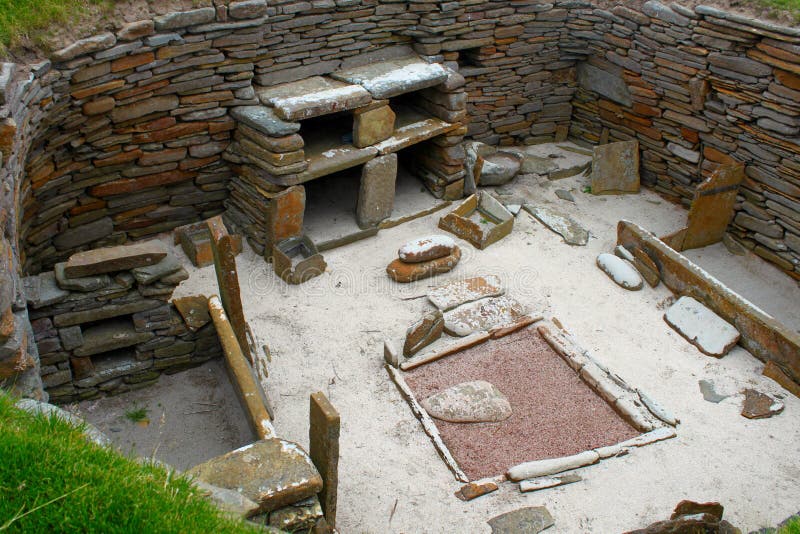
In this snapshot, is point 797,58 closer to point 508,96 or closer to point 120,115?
point 508,96

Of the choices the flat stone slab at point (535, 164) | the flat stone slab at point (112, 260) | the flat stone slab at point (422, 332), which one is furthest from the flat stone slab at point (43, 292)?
the flat stone slab at point (535, 164)

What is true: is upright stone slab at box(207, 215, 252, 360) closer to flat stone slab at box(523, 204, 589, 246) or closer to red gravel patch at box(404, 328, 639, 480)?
Result: red gravel patch at box(404, 328, 639, 480)

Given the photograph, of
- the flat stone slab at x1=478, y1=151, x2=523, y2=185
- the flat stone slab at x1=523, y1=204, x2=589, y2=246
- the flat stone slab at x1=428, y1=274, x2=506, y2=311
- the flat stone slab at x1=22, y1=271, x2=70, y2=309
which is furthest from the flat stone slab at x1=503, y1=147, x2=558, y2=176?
the flat stone slab at x1=22, y1=271, x2=70, y2=309

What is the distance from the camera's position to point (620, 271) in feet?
24.6

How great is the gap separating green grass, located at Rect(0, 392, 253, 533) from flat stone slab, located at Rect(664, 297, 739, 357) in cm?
476

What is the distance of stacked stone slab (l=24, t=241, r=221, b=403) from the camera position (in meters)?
5.46

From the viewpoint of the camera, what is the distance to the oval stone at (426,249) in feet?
24.3

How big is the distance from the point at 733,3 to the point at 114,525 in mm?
7469

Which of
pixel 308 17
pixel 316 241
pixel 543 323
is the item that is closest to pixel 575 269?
pixel 543 323

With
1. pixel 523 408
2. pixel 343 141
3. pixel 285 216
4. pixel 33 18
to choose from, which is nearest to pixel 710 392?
pixel 523 408

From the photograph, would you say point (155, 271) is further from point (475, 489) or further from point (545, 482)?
point (545, 482)

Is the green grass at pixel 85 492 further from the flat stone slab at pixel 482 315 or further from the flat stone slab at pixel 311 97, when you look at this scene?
the flat stone slab at pixel 311 97

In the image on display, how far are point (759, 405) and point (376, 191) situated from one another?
13.4ft

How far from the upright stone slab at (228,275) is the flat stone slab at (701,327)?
12.6 feet
